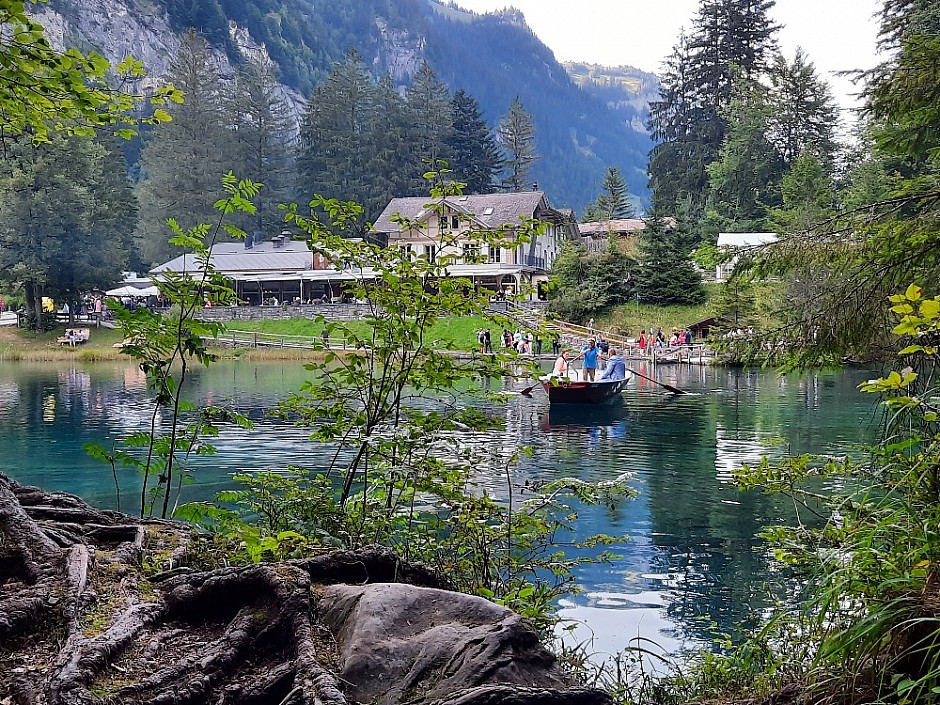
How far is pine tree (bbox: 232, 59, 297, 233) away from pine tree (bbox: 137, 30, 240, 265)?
1646 mm

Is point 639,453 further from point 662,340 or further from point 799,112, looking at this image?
point 799,112

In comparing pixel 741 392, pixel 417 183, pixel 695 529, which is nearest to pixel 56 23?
pixel 417 183

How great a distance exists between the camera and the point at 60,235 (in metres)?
62.8

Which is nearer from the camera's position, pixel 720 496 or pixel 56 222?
pixel 720 496

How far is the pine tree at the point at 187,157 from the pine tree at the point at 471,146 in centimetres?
2355

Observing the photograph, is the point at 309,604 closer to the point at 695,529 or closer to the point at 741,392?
the point at 695,529

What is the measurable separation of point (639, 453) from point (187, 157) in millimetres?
80934

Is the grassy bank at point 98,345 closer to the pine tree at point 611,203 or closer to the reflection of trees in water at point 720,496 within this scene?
the reflection of trees in water at point 720,496

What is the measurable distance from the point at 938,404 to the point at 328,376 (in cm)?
424

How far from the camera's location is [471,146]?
97.1 metres

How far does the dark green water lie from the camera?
33.8 ft

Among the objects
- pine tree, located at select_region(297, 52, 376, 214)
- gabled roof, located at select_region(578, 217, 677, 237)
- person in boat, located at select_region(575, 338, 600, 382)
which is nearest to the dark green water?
person in boat, located at select_region(575, 338, 600, 382)

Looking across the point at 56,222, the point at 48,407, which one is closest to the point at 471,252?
the point at 48,407

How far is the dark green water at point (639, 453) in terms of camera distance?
10305 mm
